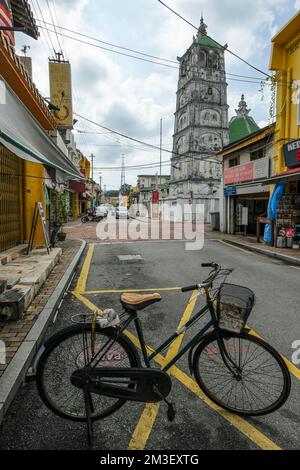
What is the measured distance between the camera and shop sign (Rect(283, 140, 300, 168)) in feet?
37.8

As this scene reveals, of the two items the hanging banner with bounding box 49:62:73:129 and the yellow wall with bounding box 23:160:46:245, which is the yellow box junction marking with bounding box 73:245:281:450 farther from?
the hanging banner with bounding box 49:62:73:129

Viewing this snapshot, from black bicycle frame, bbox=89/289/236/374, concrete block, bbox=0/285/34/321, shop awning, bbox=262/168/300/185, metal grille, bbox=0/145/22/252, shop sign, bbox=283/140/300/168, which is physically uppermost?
shop sign, bbox=283/140/300/168

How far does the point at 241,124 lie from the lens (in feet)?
157

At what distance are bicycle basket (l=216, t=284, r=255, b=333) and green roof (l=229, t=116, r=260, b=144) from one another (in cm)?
4832

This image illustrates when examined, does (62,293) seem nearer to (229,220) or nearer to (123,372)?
(123,372)

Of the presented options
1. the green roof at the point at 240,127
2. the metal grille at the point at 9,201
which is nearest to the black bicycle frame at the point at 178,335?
the metal grille at the point at 9,201

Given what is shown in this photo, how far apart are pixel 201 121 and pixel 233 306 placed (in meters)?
45.0

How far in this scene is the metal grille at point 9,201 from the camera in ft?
25.4

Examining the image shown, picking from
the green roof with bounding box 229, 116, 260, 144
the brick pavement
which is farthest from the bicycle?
the green roof with bounding box 229, 116, 260, 144

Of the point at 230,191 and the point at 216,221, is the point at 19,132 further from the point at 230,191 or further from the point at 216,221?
the point at 216,221

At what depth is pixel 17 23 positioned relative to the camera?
36.9ft

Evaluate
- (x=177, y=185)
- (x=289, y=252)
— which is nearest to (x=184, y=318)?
(x=289, y=252)
